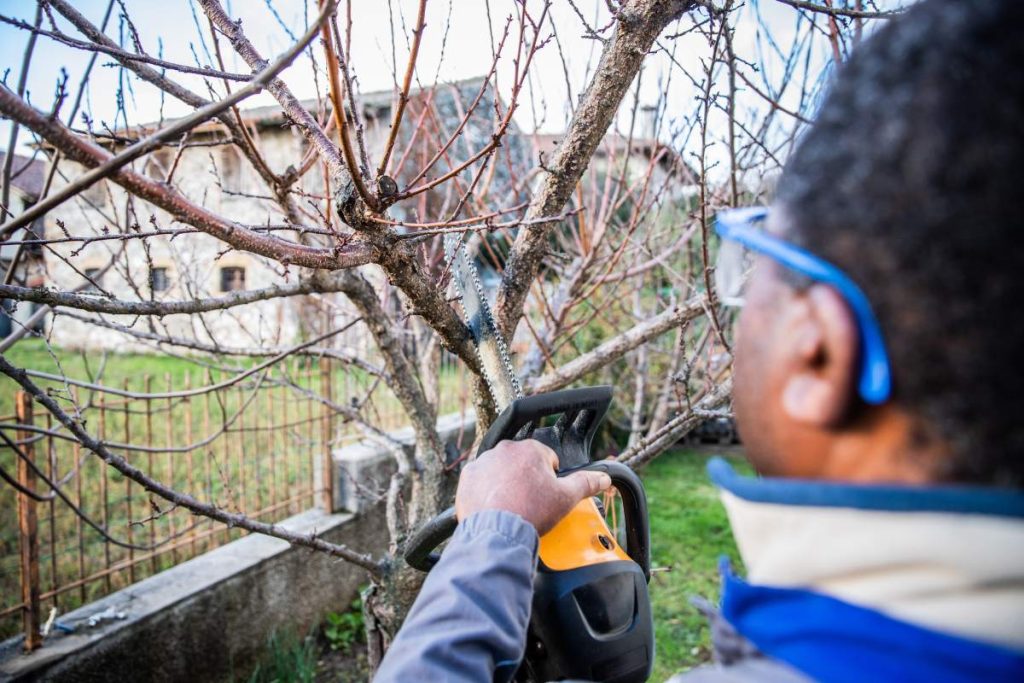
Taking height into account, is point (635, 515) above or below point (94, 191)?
below

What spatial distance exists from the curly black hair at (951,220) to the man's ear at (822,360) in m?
0.03

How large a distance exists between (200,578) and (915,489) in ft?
11.7

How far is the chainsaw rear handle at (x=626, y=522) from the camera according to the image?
1.32 meters

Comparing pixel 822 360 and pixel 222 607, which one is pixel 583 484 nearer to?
pixel 822 360

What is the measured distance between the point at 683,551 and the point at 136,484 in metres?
4.56

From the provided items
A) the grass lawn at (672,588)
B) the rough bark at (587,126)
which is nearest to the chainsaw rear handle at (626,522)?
the rough bark at (587,126)

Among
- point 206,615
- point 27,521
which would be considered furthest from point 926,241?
point 206,615

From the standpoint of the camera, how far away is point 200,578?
3.24 metres

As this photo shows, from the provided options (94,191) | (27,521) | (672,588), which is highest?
(94,191)

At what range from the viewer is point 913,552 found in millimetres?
567

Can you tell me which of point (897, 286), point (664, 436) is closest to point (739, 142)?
point (664, 436)

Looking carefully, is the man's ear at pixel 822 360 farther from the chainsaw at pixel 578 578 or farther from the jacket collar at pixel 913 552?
the chainsaw at pixel 578 578

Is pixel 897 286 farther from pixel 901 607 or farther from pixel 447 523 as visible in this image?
pixel 447 523

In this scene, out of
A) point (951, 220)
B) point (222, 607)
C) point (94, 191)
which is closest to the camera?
Result: point (951, 220)
